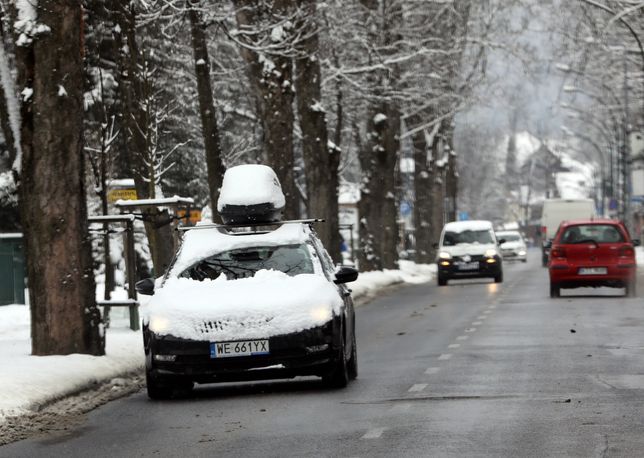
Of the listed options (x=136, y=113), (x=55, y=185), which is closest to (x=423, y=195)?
(x=136, y=113)

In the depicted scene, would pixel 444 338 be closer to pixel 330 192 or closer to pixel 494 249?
pixel 330 192

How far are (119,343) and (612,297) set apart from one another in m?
16.3

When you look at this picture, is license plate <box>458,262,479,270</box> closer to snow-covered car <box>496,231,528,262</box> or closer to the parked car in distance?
the parked car in distance

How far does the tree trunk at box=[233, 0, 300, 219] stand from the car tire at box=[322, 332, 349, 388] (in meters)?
19.8

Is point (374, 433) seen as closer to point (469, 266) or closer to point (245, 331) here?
point (245, 331)

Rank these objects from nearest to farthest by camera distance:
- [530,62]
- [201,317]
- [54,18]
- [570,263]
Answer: [201,317]
[54,18]
[570,263]
[530,62]

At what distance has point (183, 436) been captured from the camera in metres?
11.4

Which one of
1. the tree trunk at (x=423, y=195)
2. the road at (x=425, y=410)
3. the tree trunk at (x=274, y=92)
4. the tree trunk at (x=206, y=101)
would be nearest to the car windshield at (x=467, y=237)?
the tree trunk at (x=274, y=92)

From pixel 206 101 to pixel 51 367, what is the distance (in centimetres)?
1612

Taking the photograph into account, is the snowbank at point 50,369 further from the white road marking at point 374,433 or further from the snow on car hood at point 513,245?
the snow on car hood at point 513,245

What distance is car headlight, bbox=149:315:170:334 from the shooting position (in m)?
14.2

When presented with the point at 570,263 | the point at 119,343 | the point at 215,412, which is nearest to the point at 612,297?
the point at 570,263

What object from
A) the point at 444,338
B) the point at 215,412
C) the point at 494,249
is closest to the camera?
the point at 215,412

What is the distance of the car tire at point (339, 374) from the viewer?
14.4 meters
